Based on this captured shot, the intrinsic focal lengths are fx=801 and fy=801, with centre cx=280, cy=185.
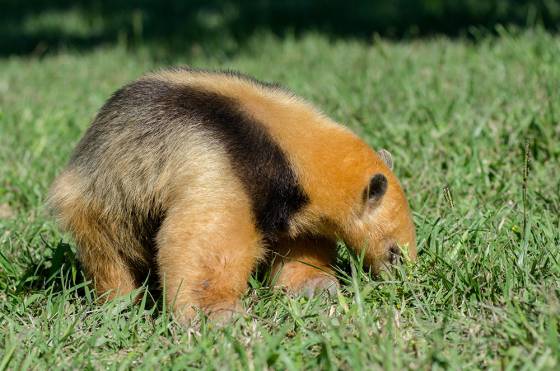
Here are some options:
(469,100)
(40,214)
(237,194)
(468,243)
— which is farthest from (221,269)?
(469,100)

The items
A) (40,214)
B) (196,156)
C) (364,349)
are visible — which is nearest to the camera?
(364,349)

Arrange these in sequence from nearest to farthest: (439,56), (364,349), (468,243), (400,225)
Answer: (364,349)
(400,225)
(468,243)
(439,56)

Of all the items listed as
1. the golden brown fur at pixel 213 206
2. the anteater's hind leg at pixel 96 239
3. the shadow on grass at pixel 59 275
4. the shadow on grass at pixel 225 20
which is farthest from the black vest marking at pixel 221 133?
the shadow on grass at pixel 225 20

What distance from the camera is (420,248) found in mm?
4430

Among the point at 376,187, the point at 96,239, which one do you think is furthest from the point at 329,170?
the point at 96,239

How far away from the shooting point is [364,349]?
329 centimetres

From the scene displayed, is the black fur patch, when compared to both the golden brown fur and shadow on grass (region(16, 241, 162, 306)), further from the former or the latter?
shadow on grass (region(16, 241, 162, 306))

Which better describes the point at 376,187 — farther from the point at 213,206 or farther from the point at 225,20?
the point at 225,20

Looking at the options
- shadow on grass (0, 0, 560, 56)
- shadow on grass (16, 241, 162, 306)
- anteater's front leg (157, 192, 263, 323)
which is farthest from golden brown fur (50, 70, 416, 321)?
shadow on grass (0, 0, 560, 56)

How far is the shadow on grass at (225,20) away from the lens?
34.2ft

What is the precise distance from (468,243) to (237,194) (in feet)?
4.79

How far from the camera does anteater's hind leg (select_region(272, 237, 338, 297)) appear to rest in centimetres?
436

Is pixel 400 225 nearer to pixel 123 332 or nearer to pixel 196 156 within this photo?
pixel 196 156

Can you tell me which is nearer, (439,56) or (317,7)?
(439,56)
